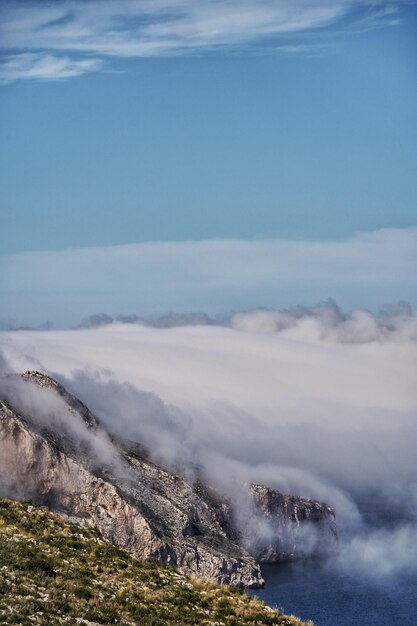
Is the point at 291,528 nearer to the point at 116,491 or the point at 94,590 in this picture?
the point at 116,491

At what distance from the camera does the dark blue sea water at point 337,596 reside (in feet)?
427

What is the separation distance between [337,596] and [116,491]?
91.6 ft

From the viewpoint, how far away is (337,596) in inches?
5541

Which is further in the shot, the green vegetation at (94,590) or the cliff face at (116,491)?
the cliff face at (116,491)

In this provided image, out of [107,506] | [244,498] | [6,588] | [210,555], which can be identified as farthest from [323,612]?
[6,588]

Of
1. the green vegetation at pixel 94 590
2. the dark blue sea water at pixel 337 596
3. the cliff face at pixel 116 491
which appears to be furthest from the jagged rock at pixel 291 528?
the green vegetation at pixel 94 590

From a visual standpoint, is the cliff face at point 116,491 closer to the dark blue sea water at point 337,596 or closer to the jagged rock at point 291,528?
the jagged rock at point 291,528

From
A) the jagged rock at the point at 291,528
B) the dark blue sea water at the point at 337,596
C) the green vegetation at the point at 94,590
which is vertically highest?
the jagged rock at the point at 291,528

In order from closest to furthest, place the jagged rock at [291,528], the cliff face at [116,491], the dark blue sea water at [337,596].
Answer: the dark blue sea water at [337,596], the cliff face at [116,491], the jagged rock at [291,528]

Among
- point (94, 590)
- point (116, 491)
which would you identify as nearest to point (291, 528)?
point (116, 491)

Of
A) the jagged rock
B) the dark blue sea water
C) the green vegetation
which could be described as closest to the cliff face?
the jagged rock

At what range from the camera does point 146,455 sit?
533 ft

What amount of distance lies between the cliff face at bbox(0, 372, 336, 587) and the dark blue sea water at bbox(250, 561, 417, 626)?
519 centimetres

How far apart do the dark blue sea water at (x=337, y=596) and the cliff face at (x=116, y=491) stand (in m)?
5.19
